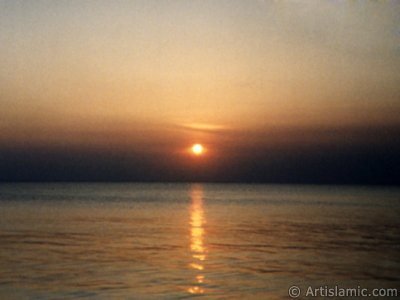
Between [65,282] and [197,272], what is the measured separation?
490 centimetres

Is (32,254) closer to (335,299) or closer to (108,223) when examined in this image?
(335,299)

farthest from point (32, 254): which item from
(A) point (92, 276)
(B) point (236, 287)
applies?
(B) point (236, 287)

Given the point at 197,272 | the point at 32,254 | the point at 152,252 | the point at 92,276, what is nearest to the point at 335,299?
the point at 197,272

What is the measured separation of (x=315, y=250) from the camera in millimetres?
31672

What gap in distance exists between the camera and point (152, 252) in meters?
29.7

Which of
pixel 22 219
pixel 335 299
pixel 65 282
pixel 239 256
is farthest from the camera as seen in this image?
pixel 22 219

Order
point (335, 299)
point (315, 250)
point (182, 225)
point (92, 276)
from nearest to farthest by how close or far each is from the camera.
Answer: point (335, 299) < point (92, 276) < point (315, 250) < point (182, 225)

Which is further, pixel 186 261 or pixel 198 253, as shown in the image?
→ pixel 198 253

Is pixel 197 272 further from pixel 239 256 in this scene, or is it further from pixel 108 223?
pixel 108 223

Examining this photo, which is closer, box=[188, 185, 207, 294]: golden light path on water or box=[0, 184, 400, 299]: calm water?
box=[0, 184, 400, 299]: calm water

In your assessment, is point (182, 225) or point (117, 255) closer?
point (117, 255)

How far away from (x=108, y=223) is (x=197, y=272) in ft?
88.9

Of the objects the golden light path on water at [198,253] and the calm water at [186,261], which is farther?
the golden light path on water at [198,253]

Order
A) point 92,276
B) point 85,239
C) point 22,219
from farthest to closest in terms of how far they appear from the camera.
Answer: point 22,219, point 85,239, point 92,276
